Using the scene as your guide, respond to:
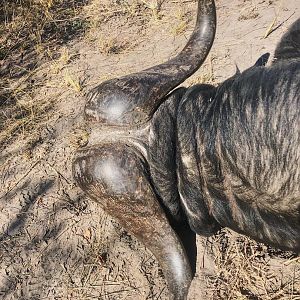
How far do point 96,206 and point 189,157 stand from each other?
48.8 inches

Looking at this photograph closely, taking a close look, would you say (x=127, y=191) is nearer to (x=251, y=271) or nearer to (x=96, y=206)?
(x=251, y=271)

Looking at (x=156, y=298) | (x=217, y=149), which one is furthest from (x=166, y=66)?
(x=156, y=298)

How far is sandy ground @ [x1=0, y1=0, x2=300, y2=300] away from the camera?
2643 mm

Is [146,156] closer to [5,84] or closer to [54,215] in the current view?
[54,215]

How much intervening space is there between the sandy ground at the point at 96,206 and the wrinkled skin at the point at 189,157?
0.50m

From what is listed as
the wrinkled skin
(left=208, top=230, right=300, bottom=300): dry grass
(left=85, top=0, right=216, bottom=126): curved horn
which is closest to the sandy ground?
(left=208, top=230, right=300, bottom=300): dry grass

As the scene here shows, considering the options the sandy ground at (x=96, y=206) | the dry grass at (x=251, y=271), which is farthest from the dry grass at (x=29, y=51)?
the dry grass at (x=251, y=271)

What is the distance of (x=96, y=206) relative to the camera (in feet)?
10.2

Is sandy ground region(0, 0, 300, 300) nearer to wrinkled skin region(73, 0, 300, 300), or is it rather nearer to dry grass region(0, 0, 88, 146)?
dry grass region(0, 0, 88, 146)

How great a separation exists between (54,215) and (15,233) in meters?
0.27

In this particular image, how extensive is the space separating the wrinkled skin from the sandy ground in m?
0.50

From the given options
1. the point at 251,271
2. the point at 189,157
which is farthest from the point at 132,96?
the point at 251,271

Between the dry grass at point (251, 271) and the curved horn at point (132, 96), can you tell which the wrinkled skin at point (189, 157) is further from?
the dry grass at point (251, 271)

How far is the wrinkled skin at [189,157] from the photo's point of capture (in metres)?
1.72
